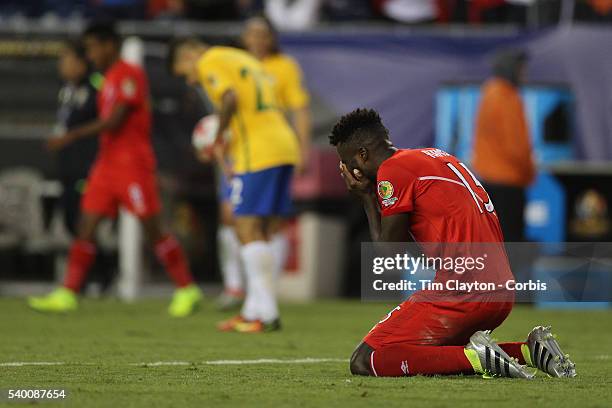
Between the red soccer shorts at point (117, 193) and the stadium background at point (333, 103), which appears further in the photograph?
the stadium background at point (333, 103)

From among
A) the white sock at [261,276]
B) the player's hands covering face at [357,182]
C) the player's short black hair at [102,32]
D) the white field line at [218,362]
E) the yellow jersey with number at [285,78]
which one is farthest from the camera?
the yellow jersey with number at [285,78]

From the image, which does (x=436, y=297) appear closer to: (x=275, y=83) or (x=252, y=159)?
(x=252, y=159)

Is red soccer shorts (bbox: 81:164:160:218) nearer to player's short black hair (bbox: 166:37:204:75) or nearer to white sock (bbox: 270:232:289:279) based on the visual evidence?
white sock (bbox: 270:232:289:279)

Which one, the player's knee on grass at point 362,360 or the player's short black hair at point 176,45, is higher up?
the player's short black hair at point 176,45

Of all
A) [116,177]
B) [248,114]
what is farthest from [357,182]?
[116,177]

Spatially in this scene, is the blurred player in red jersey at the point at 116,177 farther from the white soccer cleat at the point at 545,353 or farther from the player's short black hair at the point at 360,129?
the white soccer cleat at the point at 545,353

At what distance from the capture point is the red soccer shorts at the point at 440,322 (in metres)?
6.29

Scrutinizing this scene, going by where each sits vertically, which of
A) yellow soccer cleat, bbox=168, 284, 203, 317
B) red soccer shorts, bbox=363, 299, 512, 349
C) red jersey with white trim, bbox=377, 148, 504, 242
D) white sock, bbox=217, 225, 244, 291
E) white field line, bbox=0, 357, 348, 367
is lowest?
yellow soccer cleat, bbox=168, 284, 203, 317

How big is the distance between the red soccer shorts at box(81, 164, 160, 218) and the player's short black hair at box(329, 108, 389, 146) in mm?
5143

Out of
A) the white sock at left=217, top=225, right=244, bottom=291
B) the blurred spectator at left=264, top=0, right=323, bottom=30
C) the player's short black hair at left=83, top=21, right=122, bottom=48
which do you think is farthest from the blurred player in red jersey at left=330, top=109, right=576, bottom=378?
the blurred spectator at left=264, top=0, right=323, bottom=30

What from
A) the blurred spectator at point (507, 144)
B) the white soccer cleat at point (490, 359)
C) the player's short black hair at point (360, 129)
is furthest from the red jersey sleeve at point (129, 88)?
the white soccer cleat at point (490, 359)

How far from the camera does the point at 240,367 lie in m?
7.00

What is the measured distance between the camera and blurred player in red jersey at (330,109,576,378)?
627cm

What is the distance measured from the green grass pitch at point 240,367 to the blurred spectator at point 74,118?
8.28 ft
